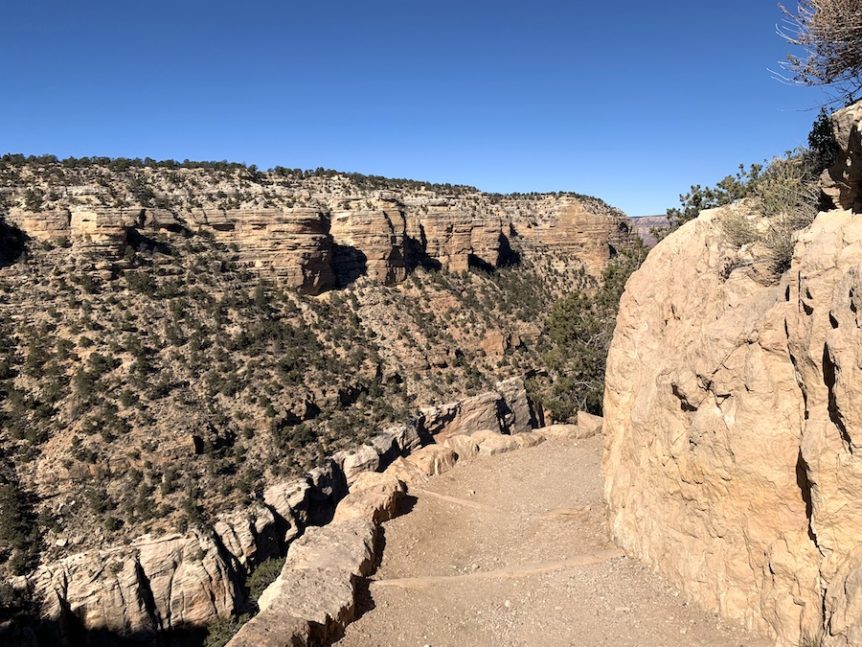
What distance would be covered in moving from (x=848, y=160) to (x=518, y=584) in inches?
306

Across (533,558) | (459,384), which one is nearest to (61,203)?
(459,384)

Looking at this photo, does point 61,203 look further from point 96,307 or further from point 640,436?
point 640,436

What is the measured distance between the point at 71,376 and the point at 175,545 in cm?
961

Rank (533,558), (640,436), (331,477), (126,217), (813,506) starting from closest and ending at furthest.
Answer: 1. (813,506)
2. (640,436)
3. (533,558)
4. (331,477)
5. (126,217)

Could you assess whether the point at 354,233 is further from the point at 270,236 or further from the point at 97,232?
the point at 97,232

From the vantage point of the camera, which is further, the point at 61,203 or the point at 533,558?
the point at 61,203

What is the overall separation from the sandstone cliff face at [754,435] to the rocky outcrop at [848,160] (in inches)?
10.0

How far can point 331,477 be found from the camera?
24.2 meters

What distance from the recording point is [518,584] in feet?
29.9

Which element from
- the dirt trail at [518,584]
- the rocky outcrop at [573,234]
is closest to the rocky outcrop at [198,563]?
the dirt trail at [518,584]

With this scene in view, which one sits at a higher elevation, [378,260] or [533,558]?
[378,260]

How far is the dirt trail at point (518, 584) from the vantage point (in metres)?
7.10

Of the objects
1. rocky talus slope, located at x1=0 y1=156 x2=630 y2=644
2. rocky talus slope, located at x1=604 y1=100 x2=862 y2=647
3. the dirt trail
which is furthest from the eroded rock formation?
rocky talus slope, located at x1=604 y1=100 x2=862 y2=647

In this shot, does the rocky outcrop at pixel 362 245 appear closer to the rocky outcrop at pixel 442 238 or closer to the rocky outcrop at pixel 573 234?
the rocky outcrop at pixel 442 238
